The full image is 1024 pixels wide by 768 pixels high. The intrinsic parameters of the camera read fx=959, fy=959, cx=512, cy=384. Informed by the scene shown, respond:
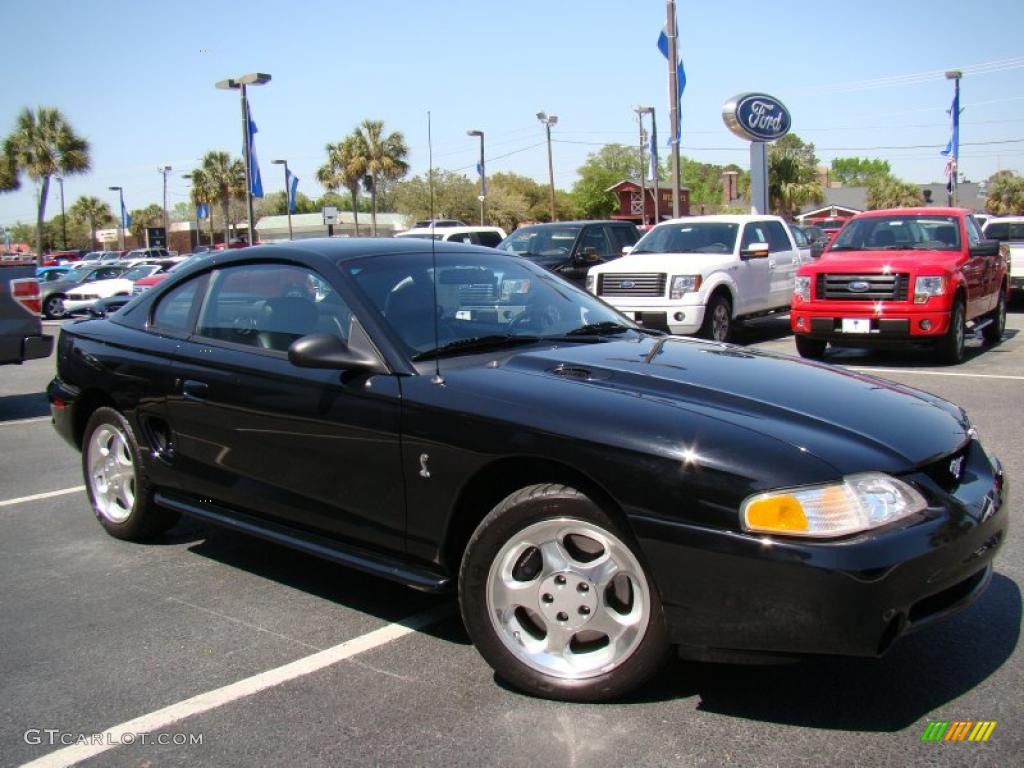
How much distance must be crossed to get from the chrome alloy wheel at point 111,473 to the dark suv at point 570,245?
35.8 feet

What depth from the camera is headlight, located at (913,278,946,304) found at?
1035 cm

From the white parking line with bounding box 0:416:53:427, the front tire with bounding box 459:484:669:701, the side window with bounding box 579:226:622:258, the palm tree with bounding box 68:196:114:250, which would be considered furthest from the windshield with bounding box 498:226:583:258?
the palm tree with bounding box 68:196:114:250

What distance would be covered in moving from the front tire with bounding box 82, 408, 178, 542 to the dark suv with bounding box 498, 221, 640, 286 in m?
10.9

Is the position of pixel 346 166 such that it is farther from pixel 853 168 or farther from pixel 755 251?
pixel 853 168

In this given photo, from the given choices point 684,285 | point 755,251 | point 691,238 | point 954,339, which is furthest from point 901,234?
point 691,238

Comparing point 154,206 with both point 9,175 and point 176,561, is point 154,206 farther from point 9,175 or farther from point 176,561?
point 176,561

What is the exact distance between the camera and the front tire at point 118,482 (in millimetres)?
4793

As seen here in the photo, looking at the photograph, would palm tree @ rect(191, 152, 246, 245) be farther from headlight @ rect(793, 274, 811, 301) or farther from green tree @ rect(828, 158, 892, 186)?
green tree @ rect(828, 158, 892, 186)

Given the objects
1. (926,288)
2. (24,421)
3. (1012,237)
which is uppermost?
(1012,237)

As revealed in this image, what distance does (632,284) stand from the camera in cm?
1268

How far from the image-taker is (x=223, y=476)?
421 cm

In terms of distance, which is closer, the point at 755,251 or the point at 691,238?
the point at 755,251

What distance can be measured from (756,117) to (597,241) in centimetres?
989

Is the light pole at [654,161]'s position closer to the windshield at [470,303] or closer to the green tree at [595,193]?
the windshield at [470,303]
